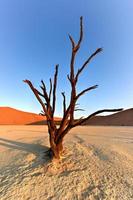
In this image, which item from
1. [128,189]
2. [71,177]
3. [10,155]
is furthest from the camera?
[10,155]

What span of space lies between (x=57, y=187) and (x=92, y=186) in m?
0.68

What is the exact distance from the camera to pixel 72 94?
4562mm

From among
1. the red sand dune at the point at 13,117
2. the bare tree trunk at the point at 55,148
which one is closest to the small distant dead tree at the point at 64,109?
the bare tree trunk at the point at 55,148

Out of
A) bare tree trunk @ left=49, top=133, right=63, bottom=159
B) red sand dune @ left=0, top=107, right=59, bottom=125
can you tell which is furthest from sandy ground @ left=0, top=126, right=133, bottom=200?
red sand dune @ left=0, top=107, right=59, bottom=125

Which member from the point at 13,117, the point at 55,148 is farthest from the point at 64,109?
the point at 13,117

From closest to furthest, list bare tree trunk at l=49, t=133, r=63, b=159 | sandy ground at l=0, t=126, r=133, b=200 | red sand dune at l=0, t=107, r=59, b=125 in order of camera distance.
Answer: sandy ground at l=0, t=126, r=133, b=200 < bare tree trunk at l=49, t=133, r=63, b=159 < red sand dune at l=0, t=107, r=59, b=125

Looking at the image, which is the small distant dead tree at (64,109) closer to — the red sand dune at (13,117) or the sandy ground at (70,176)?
the sandy ground at (70,176)

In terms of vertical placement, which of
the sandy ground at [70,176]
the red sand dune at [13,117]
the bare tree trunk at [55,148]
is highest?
the red sand dune at [13,117]

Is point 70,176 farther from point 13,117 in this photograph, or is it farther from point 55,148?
point 13,117

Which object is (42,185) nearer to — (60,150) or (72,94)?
(60,150)

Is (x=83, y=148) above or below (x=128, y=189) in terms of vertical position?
above

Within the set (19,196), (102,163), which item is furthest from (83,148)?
(19,196)

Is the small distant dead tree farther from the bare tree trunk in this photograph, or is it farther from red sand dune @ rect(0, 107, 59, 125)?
red sand dune @ rect(0, 107, 59, 125)

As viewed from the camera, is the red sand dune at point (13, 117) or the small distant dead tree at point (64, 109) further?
the red sand dune at point (13, 117)
